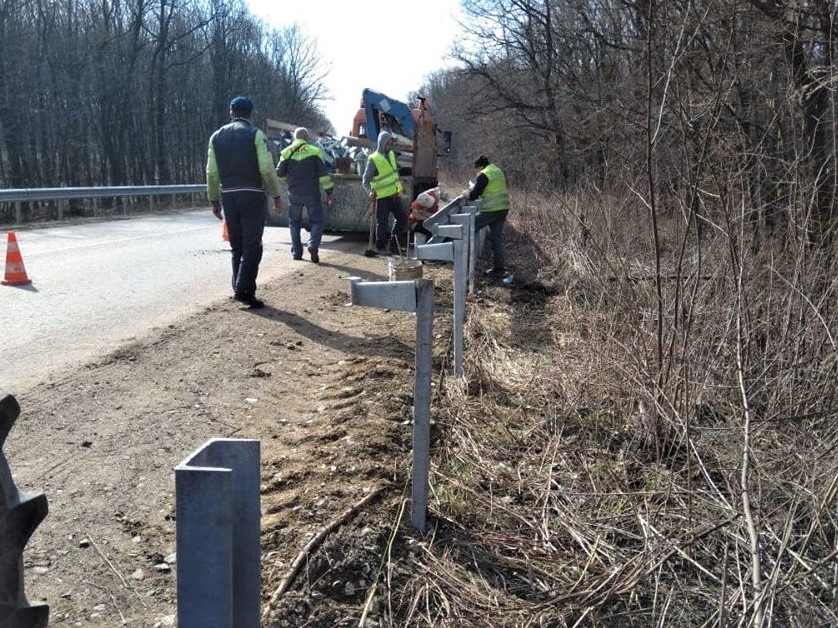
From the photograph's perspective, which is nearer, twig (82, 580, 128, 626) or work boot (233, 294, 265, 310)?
twig (82, 580, 128, 626)

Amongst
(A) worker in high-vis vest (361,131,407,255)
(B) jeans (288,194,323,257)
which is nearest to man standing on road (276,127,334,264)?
(B) jeans (288,194,323,257)

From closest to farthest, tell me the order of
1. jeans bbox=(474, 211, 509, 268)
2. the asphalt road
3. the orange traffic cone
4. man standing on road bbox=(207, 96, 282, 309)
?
the asphalt road → man standing on road bbox=(207, 96, 282, 309) → the orange traffic cone → jeans bbox=(474, 211, 509, 268)

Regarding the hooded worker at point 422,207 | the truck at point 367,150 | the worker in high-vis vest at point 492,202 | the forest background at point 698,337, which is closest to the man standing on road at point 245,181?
the forest background at point 698,337

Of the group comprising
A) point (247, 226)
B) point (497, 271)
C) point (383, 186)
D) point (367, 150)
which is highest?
point (367, 150)

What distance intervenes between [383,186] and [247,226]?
4.82 metres

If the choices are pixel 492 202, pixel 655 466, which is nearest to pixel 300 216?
pixel 492 202

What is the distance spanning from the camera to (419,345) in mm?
2975

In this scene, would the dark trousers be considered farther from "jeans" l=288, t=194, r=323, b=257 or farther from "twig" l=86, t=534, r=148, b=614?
"twig" l=86, t=534, r=148, b=614

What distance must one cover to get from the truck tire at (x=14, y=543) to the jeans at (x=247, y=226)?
17.9 feet

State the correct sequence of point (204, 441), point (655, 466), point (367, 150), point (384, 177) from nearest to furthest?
1. point (655, 466)
2. point (204, 441)
3. point (384, 177)
4. point (367, 150)

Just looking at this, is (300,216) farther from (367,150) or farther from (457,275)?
(457,275)

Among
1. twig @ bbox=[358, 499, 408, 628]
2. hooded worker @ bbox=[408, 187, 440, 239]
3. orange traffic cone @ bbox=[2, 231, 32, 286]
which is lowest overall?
twig @ bbox=[358, 499, 408, 628]

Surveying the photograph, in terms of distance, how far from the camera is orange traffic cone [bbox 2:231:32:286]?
26.0 feet

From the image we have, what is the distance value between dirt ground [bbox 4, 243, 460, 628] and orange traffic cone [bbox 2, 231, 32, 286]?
2.91m
